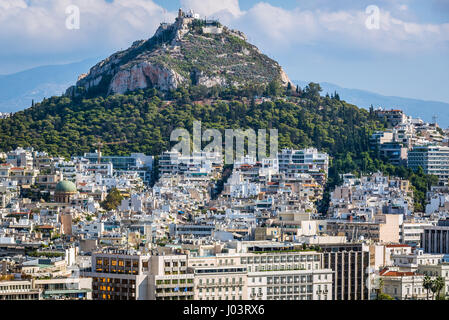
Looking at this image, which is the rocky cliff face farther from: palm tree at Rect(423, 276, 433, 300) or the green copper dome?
palm tree at Rect(423, 276, 433, 300)

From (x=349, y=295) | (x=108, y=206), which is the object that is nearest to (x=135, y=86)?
(x=108, y=206)

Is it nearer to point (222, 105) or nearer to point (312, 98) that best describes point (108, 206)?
point (222, 105)

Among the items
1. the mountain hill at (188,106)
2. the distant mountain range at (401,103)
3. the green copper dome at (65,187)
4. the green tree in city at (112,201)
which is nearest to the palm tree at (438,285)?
the green tree in city at (112,201)

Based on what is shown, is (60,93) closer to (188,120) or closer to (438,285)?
(188,120)

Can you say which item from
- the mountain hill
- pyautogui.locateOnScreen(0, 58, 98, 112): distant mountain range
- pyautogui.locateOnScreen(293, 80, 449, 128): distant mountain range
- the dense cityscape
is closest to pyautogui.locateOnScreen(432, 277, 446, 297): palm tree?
the dense cityscape

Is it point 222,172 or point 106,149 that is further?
point 106,149
